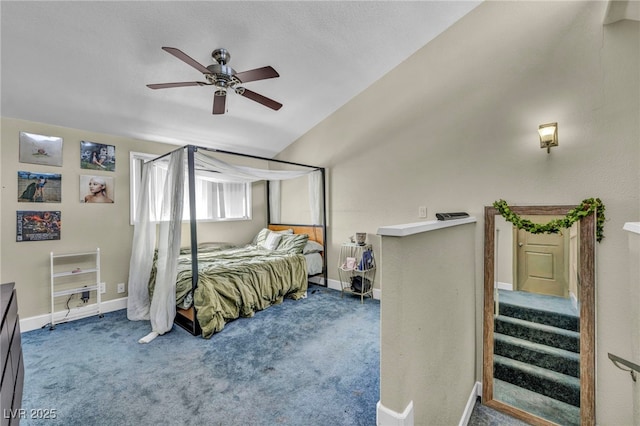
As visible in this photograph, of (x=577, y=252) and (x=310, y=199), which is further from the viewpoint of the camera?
(x=310, y=199)

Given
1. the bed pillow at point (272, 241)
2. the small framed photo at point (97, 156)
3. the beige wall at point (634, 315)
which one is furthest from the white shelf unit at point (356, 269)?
the small framed photo at point (97, 156)

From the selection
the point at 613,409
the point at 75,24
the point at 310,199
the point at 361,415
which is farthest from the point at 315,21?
the point at 613,409

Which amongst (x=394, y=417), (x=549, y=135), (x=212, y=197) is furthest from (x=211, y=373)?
(x=549, y=135)

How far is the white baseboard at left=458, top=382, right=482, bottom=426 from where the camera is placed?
70.9 inches

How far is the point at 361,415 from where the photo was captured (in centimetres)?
172

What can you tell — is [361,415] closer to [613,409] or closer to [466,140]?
[613,409]

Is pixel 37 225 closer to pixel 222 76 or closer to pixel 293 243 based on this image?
pixel 222 76

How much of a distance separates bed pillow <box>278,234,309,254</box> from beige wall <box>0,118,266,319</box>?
213 cm

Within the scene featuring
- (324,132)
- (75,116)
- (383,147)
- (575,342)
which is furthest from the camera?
(324,132)

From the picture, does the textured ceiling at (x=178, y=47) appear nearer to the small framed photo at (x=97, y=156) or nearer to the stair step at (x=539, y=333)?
the small framed photo at (x=97, y=156)

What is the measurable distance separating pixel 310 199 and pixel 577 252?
3277 millimetres

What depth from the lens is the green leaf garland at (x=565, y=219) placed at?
1.75 meters

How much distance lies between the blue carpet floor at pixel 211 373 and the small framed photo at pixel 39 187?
148cm

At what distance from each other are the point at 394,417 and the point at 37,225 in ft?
13.3
